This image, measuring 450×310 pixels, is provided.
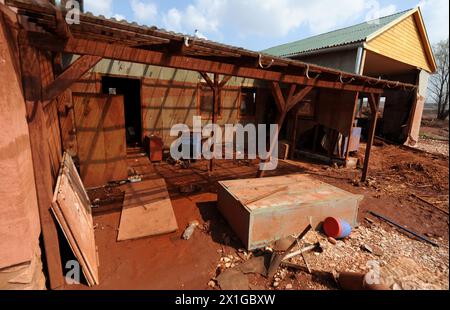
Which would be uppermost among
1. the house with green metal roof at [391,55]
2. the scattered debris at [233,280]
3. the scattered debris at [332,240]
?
the house with green metal roof at [391,55]

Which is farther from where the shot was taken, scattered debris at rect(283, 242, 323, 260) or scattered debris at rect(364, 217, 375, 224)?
scattered debris at rect(364, 217, 375, 224)

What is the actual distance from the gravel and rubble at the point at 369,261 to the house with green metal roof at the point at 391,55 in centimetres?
676

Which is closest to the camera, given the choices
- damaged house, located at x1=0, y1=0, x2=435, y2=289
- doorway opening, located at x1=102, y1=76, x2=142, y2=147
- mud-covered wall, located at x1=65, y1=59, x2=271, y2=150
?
damaged house, located at x1=0, y1=0, x2=435, y2=289

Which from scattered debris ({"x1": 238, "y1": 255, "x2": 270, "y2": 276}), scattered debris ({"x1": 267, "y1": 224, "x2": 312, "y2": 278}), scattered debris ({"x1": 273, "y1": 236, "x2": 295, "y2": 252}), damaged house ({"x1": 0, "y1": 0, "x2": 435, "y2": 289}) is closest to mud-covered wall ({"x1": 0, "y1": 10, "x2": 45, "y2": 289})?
damaged house ({"x1": 0, "y1": 0, "x2": 435, "y2": 289})

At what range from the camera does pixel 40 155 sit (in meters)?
2.41

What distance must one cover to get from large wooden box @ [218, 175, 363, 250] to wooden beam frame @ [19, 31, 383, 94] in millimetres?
2051

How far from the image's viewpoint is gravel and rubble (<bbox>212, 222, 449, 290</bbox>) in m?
2.58

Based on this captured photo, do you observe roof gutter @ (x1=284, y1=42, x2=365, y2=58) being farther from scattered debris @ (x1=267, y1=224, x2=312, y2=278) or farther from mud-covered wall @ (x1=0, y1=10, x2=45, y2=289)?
mud-covered wall @ (x1=0, y1=10, x2=45, y2=289)

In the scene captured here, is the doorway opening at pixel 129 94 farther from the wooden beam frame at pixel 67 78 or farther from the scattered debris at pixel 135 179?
the wooden beam frame at pixel 67 78

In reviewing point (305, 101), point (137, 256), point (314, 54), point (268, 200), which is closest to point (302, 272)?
point (268, 200)

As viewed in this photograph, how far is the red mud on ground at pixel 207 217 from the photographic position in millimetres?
2920

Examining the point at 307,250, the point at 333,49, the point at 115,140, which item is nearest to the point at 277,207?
the point at 307,250

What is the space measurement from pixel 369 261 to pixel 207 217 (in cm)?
268

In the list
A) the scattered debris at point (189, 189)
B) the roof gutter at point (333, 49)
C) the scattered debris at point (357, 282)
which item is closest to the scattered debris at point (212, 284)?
the scattered debris at point (357, 282)
